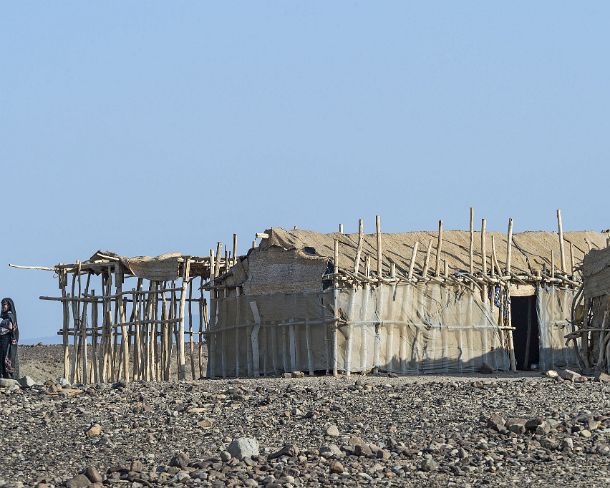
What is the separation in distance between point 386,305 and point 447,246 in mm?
3118

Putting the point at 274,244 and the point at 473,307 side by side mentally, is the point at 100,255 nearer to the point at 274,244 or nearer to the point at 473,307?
the point at 274,244

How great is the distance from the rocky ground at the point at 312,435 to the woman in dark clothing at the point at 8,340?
12.8 ft

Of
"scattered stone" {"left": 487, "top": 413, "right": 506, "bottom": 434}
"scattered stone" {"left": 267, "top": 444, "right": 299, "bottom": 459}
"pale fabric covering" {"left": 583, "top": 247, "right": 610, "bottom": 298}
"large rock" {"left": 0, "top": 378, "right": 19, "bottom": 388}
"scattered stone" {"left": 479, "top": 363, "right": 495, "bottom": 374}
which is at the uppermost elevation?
"pale fabric covering" {"left": 583, "top": 247, "right": 610, "bottom": 298}

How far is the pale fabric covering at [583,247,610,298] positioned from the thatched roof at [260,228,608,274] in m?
2.98

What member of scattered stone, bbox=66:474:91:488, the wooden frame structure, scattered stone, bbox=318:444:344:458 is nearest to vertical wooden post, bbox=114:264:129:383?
the wooden frame structure

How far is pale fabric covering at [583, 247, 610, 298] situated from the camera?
68.6ft

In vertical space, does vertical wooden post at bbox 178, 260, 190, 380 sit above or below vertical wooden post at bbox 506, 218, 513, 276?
below

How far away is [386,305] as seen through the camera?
23094 millimetres

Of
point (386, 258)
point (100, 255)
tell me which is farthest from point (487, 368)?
point (100, 255)

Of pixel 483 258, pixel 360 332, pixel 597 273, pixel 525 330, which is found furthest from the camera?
pixel 525 330

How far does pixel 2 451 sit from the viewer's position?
13.7 metres

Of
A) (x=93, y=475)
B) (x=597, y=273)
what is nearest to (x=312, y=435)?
(x=93, y=475)

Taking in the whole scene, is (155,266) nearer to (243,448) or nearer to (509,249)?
(509,249)

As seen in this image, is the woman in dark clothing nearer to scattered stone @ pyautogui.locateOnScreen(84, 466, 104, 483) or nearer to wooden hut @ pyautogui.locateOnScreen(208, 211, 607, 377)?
wooden hut @ pyautogui.locateOnScreen(208, 211, 607, 377)
